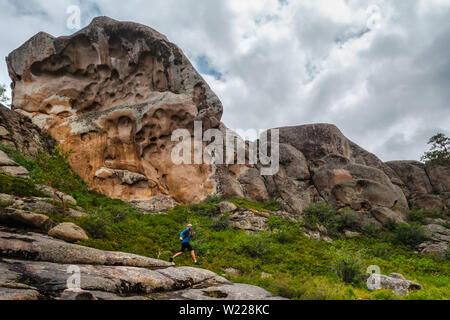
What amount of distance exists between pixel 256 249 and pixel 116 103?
17.9 meters

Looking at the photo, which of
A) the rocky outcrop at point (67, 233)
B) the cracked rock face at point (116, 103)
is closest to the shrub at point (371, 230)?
the cracked rock face at point (116, 103)

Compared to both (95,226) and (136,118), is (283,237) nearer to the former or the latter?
(95,226)

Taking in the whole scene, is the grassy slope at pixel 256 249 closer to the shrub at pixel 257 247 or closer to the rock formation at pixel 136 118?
the shrub at pixel 257 247

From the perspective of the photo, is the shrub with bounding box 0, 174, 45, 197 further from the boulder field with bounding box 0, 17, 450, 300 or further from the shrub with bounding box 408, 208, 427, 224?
the shrub with bounding box 408, 208, 427, 224

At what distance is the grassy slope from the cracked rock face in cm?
293

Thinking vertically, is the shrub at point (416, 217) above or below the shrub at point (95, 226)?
above

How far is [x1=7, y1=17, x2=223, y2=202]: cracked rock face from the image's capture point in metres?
21.9

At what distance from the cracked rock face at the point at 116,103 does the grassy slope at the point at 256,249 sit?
2929mm

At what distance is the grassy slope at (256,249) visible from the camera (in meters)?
8.41

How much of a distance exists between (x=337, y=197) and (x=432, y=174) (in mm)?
17081

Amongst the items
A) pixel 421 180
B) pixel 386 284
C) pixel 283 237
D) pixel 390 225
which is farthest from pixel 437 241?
pixel 421 180

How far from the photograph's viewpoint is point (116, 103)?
24.0 m
